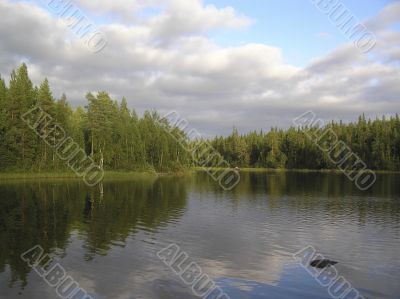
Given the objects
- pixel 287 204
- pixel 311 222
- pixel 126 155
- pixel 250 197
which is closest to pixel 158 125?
pixel 126 155

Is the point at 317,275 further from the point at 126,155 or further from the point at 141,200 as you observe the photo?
the point at 126,155

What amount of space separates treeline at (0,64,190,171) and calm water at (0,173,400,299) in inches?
1198

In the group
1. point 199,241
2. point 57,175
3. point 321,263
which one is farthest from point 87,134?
point 321,263

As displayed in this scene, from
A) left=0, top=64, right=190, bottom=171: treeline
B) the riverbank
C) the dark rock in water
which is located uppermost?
left=0, top=64, right=190, bottom=171: treeline

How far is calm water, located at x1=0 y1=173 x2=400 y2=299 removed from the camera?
21.9 metres

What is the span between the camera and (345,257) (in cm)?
2862

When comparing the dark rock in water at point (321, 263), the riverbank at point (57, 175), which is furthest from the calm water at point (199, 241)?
the riverbank at point (57, 175)

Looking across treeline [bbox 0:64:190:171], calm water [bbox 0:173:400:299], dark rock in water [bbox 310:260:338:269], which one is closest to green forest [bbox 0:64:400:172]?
Answer: treeline [bbox 0:64:190:171]

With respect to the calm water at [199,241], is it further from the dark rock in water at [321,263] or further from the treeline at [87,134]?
the treeline at [87,134]

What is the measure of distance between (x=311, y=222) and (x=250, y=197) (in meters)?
24.4

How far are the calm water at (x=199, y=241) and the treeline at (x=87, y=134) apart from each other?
99.8 feet

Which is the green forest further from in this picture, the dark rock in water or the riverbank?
the dark rock in water

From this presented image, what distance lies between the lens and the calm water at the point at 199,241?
21906mm

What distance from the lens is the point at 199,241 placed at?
3319cm
